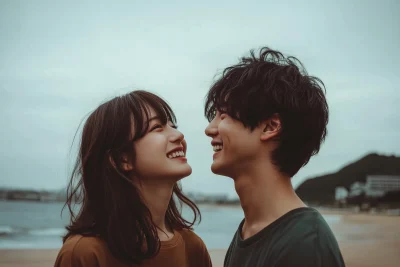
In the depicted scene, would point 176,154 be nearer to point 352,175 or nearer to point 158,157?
point 158,157

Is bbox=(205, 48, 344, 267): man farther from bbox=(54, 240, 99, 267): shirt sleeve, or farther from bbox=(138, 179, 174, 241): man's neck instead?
bbox=(54, 240, 99, 267): shirt sleeve

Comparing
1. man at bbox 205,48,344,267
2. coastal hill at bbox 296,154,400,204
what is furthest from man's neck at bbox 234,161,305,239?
coastal hill at bbox 296,154,400,204

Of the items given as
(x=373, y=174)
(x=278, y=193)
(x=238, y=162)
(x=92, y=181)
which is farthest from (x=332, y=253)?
(x=373, y=174)

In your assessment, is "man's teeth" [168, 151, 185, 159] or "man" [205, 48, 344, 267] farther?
"man's teeth" [168, 151, 185, 159]

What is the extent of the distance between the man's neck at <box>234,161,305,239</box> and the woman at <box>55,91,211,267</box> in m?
0.49

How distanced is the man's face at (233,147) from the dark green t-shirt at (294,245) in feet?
1.14

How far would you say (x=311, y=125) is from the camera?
2.49 m

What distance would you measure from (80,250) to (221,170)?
83 centimetres

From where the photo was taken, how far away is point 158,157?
285 centimetres

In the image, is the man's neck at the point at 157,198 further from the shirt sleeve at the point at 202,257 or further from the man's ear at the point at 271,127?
the man's ear at the point at 271,127

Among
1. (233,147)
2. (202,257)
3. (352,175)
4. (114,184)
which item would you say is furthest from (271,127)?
(352,175)

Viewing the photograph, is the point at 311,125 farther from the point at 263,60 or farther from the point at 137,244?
the point at 137,244

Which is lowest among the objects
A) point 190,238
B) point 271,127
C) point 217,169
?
point 190,238

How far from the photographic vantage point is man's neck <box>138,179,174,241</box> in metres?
2.92
